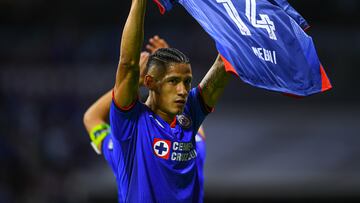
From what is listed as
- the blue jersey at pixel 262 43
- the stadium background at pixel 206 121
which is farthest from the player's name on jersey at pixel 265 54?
the stadium background at pixel 206 121

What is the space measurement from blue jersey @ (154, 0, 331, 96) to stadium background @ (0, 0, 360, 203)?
19.5ft

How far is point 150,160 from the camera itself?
438cm

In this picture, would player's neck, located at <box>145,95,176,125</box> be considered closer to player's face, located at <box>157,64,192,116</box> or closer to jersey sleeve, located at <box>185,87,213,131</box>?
player's face, located at <box>157,64,192,116</box>

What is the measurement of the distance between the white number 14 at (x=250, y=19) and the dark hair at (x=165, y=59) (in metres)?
0.43

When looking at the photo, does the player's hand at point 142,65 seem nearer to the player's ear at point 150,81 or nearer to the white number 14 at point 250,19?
the player's ear at point 150,81

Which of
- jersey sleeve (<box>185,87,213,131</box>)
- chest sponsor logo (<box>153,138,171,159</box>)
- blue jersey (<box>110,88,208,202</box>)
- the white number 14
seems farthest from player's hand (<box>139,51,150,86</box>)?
the white number 14

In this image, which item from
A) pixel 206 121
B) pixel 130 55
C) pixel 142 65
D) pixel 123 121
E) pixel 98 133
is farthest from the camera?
pixel 206 121

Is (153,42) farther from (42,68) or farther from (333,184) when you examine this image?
(42,68)

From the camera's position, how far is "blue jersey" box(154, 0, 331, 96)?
3994 mm

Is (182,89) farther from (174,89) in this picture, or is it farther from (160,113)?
(160,113)

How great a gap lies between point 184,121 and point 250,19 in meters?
0.78

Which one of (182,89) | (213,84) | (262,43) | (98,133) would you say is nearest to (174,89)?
(182,89)

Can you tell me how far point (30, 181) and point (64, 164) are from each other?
0.73m

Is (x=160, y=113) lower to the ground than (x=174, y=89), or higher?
lower
